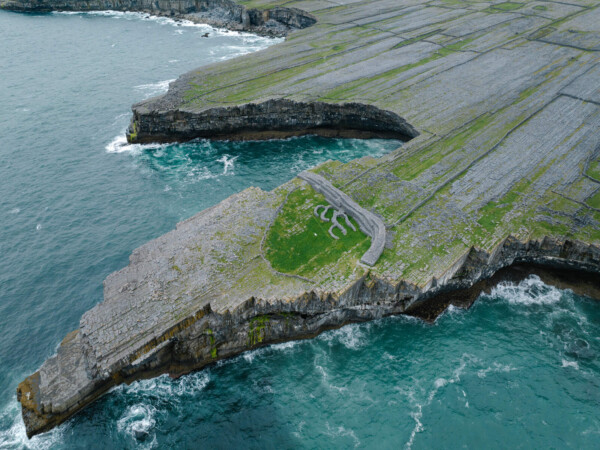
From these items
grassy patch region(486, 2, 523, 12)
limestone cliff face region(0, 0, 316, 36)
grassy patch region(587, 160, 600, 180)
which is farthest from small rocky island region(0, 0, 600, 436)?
limestone cliff face region(0, 0, 316, 36)

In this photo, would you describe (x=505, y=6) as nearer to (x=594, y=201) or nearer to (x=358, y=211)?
(x=594, y=201)

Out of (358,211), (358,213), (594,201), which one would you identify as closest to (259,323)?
(358,213)

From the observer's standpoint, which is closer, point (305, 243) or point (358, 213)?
point (305, 243)

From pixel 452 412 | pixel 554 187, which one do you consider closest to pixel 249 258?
pixel 452 412

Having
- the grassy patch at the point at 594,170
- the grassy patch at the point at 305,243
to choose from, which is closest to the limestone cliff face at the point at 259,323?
the grassy patch at the point at 305,243

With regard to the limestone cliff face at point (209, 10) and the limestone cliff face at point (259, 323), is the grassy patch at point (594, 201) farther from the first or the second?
the limestone cliff face at point (209, 10)

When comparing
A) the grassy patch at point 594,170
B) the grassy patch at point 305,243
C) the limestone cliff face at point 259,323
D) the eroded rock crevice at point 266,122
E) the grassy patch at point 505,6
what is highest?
the grassy patch at point 505,6
